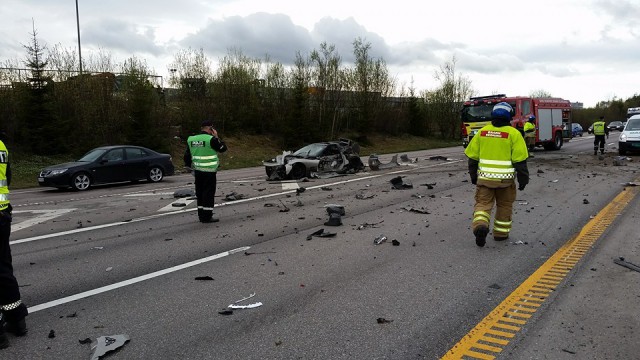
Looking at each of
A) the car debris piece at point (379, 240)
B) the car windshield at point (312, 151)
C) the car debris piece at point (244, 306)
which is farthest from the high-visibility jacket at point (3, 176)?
the car windshield at point (312, 151)

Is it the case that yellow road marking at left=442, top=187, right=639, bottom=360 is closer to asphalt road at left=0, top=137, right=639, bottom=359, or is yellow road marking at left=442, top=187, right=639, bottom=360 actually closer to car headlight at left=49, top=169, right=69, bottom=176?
asphalt road at left=0, top=137, right=639, bottom=359

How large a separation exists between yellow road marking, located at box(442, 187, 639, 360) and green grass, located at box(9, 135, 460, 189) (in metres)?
16.8

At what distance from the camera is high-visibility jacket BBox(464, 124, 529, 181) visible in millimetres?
6531

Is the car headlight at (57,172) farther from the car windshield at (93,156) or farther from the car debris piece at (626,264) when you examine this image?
the car debris piece at (626,264)

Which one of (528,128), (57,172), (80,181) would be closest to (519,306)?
(80,181)

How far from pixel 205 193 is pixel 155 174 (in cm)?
928

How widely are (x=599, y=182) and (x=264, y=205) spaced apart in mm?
9395

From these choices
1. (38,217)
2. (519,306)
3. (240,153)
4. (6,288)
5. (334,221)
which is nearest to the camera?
(6,288)

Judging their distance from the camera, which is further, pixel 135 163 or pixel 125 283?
pixel 135 163

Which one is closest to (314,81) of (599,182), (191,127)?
(191,127)

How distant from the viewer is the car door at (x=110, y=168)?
1513cm

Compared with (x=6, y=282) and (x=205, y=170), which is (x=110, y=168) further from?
(x=6, y=282)

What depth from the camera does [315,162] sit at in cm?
1564

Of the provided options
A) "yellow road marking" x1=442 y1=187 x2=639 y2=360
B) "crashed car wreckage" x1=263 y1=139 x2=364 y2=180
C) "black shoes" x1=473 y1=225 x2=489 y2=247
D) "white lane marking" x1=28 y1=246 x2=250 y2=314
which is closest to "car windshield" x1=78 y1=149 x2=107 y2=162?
"crashed car wreckage" x1=263 y1=139 x2=364 y2=180
